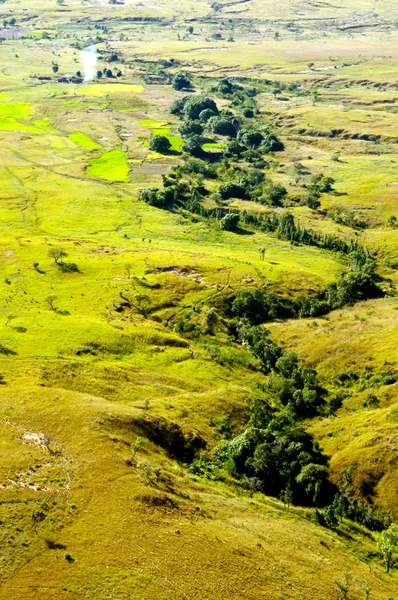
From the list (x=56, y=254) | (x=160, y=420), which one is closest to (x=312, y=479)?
(x=160, y=420)

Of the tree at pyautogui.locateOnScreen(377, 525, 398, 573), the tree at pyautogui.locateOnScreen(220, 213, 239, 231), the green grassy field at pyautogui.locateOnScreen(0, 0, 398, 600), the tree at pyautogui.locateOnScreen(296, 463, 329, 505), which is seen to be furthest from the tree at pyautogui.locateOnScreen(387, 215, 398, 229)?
the tree at pyautogui.locateOnScreen(377, 525, 398, 573)

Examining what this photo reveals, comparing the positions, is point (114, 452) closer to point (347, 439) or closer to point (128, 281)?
point (347, 439)

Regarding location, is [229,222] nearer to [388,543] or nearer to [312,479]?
[312,479]

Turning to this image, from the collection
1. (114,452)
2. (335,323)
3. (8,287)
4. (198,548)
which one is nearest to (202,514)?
(198,548)

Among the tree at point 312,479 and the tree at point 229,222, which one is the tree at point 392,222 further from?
the tree at point 312,479

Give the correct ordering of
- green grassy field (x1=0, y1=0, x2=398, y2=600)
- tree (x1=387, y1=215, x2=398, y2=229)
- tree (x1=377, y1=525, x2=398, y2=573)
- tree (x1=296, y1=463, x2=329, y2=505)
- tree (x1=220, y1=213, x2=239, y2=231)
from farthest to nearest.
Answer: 1. tree (x1=387, y1=215, x2=398, y2=229)
2. tree (x1=220, y1=213, x2=239, y2=231)
3. tree (x1=296, y1=463, x2=329, y2=505)
4. tree (x1=377, y1=525, x2=398, y2=573)
5. green grassy field (x1=0, y1=0, x2=398, y2=600)

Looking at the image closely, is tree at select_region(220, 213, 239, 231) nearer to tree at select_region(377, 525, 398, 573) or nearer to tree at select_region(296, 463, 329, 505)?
tree at select_region(296, 463, 329, 505)

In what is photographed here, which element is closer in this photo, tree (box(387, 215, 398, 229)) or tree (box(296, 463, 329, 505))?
tree (box(296, 463, 329, 505))

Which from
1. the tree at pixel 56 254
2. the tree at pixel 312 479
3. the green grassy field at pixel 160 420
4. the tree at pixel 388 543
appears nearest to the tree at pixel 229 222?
the green grassy field at pixel 160 420
